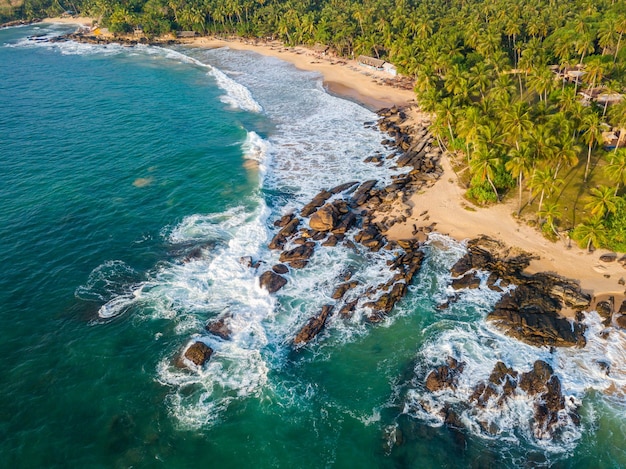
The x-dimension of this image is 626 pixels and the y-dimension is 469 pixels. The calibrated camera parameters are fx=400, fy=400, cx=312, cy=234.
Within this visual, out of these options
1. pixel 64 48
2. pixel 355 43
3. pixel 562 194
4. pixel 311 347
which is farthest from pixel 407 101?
pixel 64 48

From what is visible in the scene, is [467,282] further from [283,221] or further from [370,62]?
[370,62]

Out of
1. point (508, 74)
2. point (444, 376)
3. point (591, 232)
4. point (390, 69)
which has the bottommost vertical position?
point (444, 376)

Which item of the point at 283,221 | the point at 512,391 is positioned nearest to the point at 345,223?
the point at 283,221

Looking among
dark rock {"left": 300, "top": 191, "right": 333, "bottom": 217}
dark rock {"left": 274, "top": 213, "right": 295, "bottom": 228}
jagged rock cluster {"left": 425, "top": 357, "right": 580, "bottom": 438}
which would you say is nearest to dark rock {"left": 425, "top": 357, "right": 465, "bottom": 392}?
jagged rock cluster {"left": 425, "top": 357, "right": 580, "bottom": 438}

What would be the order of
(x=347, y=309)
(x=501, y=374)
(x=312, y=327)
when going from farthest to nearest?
(x=347, y=309)
(x=312, y=327)
(x=501, y=374)

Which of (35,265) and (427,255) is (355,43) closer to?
(427,255)
